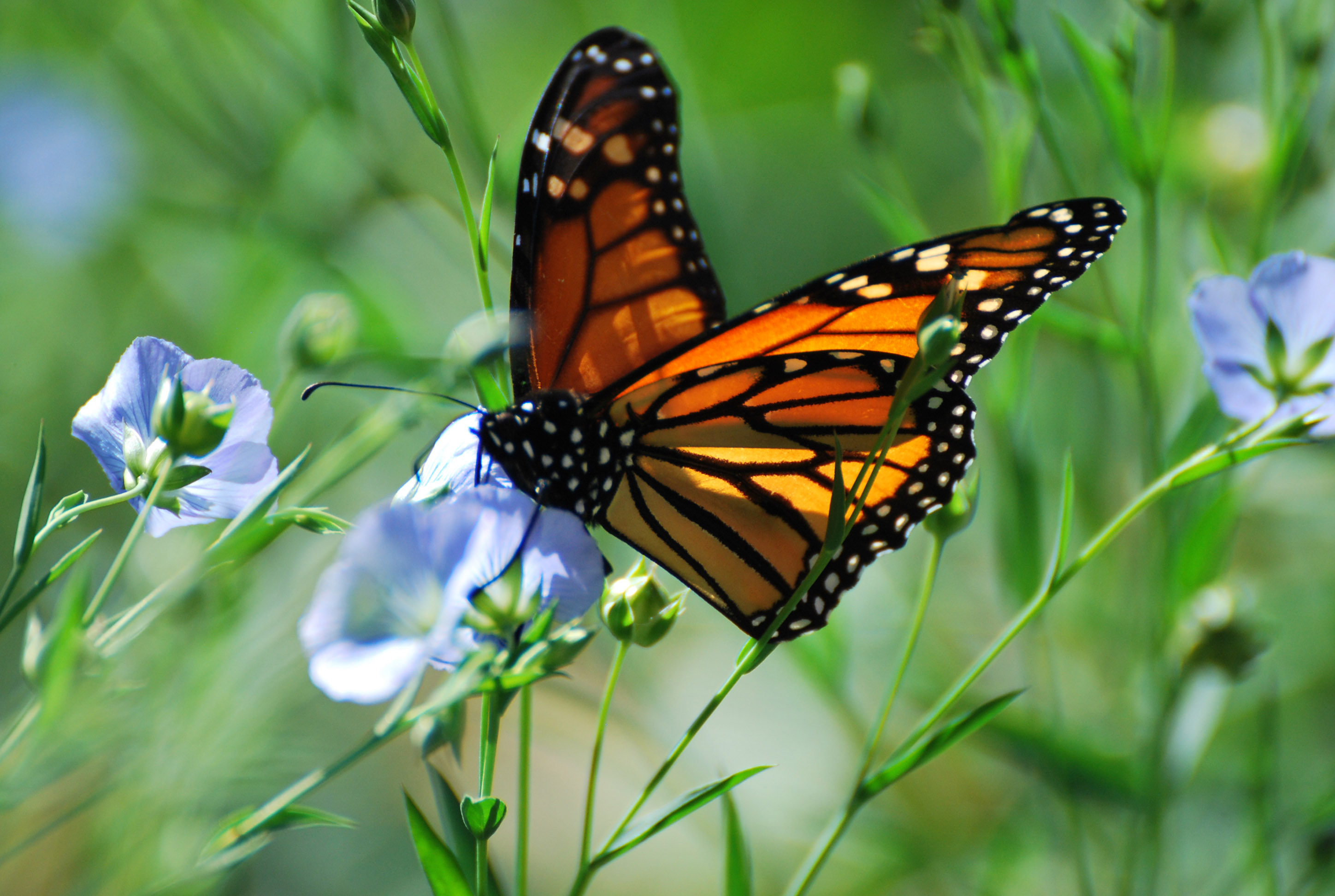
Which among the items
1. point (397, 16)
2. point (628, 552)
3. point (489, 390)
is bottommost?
point (628, 552)

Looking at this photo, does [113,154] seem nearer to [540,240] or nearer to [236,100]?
[236,100]

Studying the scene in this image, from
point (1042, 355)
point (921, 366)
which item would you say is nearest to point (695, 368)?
point (921, 366)

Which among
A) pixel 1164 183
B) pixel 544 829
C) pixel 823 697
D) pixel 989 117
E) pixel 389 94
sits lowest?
pixel 544 829

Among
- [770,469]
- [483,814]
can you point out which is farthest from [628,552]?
[483,814]

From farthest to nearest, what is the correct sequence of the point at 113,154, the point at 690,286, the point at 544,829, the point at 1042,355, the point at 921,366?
the point at 544,829 < the point at 1042,355 < the point at 113,154 < the point at 690,286 < the point at 921,366

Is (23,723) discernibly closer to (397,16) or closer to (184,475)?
(184,475)
